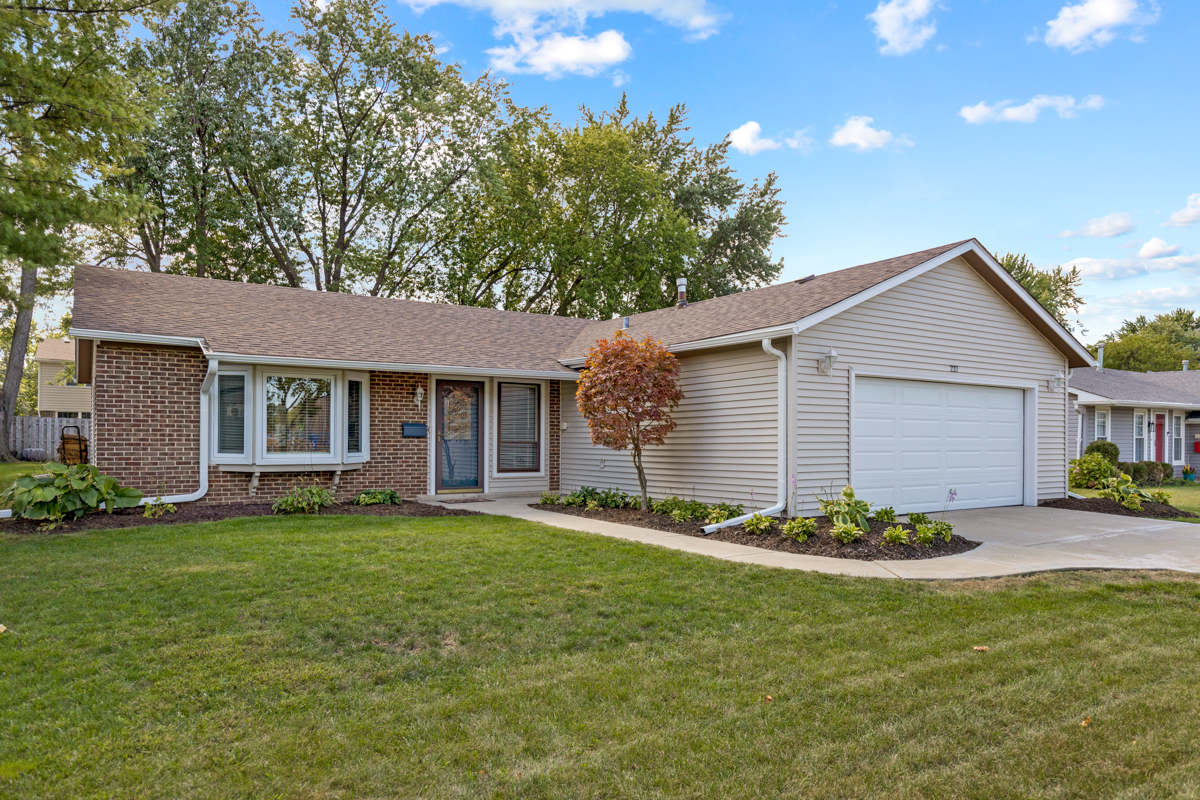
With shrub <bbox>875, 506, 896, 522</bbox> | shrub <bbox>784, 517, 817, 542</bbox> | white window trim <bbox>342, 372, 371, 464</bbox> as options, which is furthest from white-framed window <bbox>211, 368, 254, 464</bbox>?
shrub <bbox>875, 506, 896, 522</bbox>

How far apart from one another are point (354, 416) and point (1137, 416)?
2252 centimetres

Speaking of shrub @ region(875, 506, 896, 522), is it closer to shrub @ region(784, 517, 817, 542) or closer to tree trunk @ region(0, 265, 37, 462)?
shrub @ region(784, 517, 817, 542)

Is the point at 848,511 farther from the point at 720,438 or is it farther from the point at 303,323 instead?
the point at 303,323

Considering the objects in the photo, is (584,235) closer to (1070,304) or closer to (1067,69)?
(1067,69)

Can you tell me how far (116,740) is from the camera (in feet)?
9.84

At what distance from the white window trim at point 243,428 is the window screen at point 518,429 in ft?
13.3

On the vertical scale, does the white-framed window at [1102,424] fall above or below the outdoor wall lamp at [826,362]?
below

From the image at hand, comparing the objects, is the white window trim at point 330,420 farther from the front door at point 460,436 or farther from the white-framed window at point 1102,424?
the white-framed window at point 1102,424

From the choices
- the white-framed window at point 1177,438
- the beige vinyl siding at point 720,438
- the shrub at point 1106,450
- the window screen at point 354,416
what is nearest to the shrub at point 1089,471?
the shrub at point 1106,450

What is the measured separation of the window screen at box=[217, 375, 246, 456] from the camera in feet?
34.3

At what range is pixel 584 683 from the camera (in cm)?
373

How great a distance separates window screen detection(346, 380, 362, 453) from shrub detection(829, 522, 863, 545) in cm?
740

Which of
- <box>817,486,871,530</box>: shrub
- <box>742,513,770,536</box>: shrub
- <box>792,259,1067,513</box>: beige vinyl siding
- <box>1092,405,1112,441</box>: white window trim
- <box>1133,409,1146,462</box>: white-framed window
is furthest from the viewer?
<box>1133,409,1146,462</box>: white-framed window

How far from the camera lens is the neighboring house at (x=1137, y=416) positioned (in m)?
20.2
